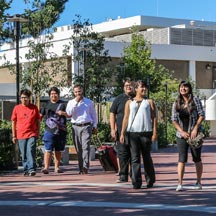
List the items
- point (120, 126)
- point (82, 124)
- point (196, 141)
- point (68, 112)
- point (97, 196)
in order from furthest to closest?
point (68, 112) → point (82, 124) → point (120, 126) → point (196, 141) → point (97, 196)

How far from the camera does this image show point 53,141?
1301 centimetres

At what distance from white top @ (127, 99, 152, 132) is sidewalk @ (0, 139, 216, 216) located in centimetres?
99

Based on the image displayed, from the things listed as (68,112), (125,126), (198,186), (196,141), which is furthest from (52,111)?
(196,141)

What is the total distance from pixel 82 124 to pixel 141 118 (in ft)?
8.94

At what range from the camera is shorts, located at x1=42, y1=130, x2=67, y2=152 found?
13.0m

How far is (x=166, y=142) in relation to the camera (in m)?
25.4

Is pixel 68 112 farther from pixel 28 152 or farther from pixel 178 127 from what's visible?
pixel 178 127

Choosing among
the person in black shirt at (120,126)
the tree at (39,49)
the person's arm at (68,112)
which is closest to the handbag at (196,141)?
the person in black shirt at (120,126)

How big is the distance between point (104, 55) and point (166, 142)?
14.5ft

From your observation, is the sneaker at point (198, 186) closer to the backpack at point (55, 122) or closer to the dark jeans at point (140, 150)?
the dark jeans at point (140, 150)

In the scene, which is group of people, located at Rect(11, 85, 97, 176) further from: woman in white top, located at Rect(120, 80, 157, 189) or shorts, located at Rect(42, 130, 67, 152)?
woman in white top, located at Rect(120, 80, 157, 189)

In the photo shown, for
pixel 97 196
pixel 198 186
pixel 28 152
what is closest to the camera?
pixel 97 196

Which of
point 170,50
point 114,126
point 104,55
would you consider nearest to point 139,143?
point 114,126

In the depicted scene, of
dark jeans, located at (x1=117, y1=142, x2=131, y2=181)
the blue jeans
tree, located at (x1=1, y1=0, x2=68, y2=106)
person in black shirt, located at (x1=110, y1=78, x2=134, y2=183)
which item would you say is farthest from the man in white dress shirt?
tree, located at (x1=1, y1=0, x2=68, y2=106)
